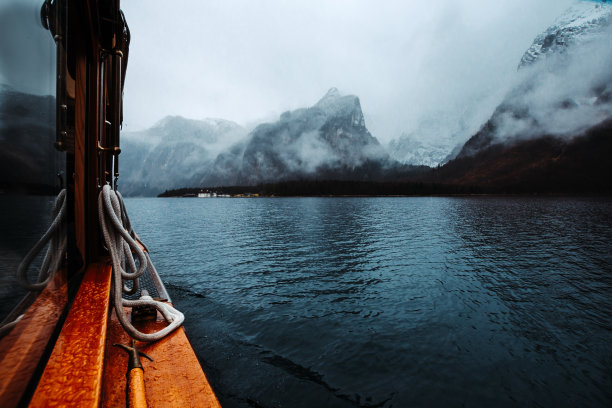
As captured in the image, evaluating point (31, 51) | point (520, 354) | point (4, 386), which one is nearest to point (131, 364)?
point (4, 386)

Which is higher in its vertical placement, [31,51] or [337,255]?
[31,51]

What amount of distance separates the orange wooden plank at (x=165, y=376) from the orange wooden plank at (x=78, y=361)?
0.61 metres

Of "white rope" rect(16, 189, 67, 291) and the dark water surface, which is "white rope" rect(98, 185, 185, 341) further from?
the dark water surface

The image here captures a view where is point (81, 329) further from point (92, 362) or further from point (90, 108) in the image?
point (90, 108)

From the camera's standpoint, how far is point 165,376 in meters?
3.08

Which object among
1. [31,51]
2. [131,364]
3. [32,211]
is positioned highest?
[31,51]

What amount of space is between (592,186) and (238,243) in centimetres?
25824

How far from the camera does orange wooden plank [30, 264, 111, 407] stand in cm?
189

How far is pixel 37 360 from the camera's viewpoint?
7.29 ft

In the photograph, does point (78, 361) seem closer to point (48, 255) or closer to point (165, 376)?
point (165, 376)

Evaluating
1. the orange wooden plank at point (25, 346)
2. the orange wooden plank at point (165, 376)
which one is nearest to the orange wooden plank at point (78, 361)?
the orange wooden plank at point (25, 346)

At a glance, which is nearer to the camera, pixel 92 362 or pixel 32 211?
pixel 92 362

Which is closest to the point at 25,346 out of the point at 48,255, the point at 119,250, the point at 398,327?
the point at 48,255

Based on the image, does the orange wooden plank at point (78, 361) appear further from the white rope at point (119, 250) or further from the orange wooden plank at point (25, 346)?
the white rope at point (119, 250)
